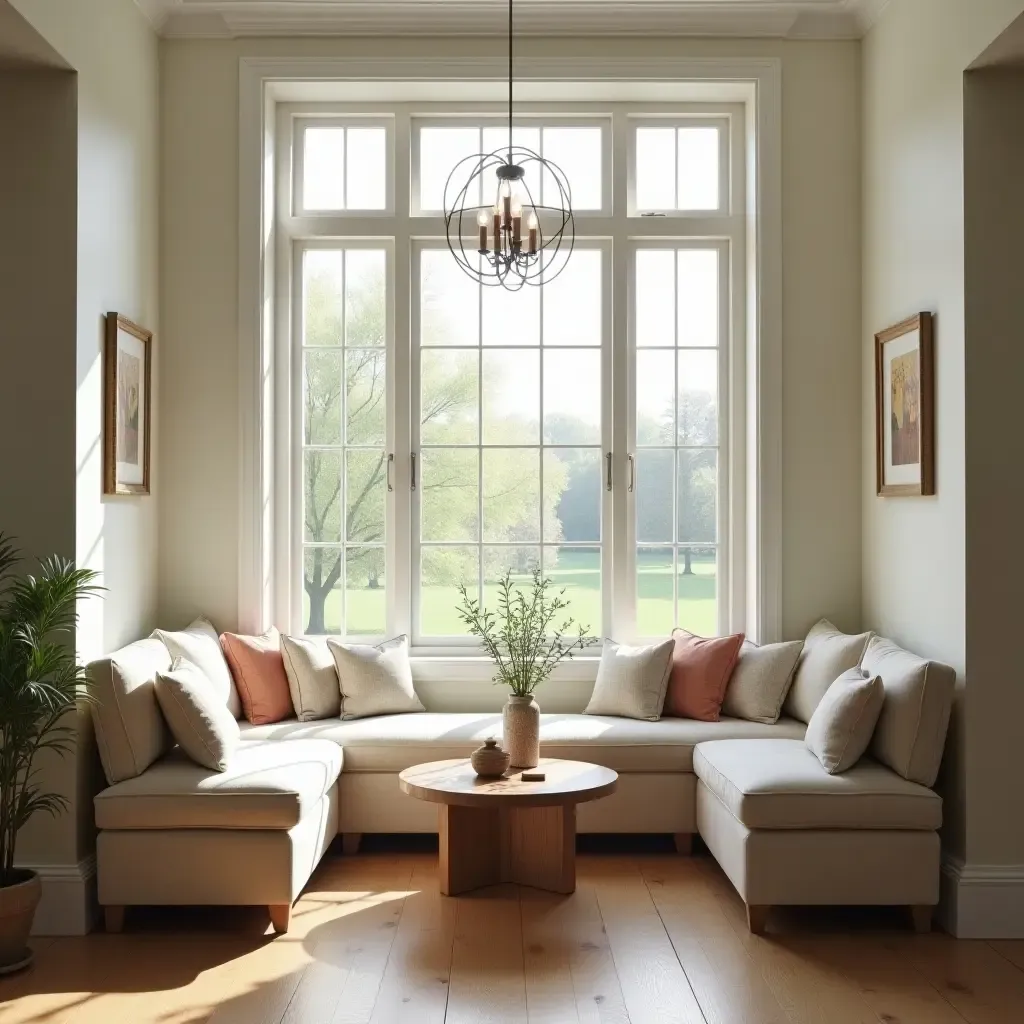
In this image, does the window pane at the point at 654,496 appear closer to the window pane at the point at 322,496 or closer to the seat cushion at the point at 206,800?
the window pane at the point at 322,496

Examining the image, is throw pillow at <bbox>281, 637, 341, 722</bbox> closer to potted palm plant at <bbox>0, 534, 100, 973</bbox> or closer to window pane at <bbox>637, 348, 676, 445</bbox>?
potted palm plant at <bbox>0, 534, 100, 973</bbox>

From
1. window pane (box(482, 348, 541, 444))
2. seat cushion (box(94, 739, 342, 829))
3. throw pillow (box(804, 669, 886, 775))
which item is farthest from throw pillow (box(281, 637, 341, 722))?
throw pillow (box(804, 669, 886, 775))

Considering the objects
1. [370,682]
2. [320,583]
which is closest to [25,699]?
[370,682]

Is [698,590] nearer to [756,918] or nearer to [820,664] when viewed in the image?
[820,664]

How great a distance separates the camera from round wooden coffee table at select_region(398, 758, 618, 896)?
3.95m

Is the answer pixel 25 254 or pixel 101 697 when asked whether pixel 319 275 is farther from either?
pixel 101 697

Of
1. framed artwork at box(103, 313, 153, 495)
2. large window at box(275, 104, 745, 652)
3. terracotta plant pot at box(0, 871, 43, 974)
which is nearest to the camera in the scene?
terracotta plant pot at box(0, 871, 43, 974)

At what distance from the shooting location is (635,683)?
494 centimetres

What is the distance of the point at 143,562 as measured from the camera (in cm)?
480

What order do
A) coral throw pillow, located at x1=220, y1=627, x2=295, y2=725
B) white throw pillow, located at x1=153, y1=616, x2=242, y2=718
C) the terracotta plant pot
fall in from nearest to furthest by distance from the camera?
the terracotta plant pot
white throw pillow, located at x1=153, y1=616, x2=242, y2=718
coral throw pillow, located at x1=220, y1=627, x2=295, y2=725

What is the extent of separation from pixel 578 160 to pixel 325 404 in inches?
67.9

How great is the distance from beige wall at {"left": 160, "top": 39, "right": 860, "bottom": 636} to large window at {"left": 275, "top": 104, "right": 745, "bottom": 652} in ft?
1.08

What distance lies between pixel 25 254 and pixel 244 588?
179 centimetres

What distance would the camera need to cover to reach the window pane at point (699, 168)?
543cm
